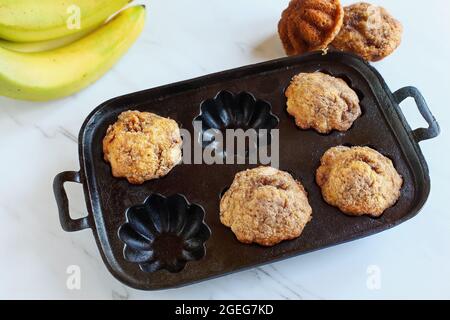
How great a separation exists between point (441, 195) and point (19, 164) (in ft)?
4.61

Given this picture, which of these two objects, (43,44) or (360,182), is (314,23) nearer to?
(360,182)

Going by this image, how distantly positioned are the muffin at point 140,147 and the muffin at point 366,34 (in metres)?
0.70

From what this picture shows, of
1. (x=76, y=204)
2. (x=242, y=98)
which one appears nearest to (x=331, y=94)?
(x=242, y=98)

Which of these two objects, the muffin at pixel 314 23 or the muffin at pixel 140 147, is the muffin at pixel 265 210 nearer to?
the muffin at pixel 140 147

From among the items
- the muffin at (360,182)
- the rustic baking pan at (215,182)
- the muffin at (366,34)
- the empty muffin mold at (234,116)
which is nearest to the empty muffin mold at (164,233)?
the rustic baking pan at (215,182)

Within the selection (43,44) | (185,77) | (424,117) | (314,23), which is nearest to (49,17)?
(43,44)

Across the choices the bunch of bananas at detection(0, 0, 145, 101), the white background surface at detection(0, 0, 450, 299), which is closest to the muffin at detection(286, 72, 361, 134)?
the white background surface at detection(0, 0, 450, 299)

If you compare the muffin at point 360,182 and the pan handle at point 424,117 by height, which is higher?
the pan handle at point 424,117

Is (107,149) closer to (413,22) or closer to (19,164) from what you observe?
(19,164)

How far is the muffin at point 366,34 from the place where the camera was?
189cm

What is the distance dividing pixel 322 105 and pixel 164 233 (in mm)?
623

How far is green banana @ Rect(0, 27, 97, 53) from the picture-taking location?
5.95 ft

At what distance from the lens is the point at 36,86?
1757 millimetres

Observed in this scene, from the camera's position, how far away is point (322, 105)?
1694 millimetres
